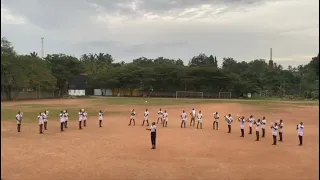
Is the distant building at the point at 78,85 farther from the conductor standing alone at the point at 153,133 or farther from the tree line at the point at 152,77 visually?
the conductor standing alone at the point at 153,133

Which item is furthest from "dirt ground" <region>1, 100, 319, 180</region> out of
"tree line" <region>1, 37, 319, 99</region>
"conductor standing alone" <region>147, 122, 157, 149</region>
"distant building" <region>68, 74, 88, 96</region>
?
"distant building" <region>68, 74, 88, 96</region>

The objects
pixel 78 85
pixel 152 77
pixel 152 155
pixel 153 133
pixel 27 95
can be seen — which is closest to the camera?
pixel 152 155

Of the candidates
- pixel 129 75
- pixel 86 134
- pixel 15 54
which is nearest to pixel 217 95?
pixel 129 75

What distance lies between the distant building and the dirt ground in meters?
65.7

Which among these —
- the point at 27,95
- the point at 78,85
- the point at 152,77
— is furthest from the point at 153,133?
the point at 78,85

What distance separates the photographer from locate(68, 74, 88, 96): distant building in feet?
301

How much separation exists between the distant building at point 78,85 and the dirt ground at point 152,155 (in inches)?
2587

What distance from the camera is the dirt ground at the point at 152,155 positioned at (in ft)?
43.3

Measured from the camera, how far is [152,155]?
1695 cm

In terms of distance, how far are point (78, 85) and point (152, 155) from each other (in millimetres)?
79886

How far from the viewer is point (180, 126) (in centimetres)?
2973

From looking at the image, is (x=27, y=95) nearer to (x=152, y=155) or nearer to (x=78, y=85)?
(x=78, y=85)

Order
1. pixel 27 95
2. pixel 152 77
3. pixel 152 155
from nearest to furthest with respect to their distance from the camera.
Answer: pixel 152 155 → pixel 27 95 → pixel 152 77

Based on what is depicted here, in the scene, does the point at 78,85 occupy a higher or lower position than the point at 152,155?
higher
